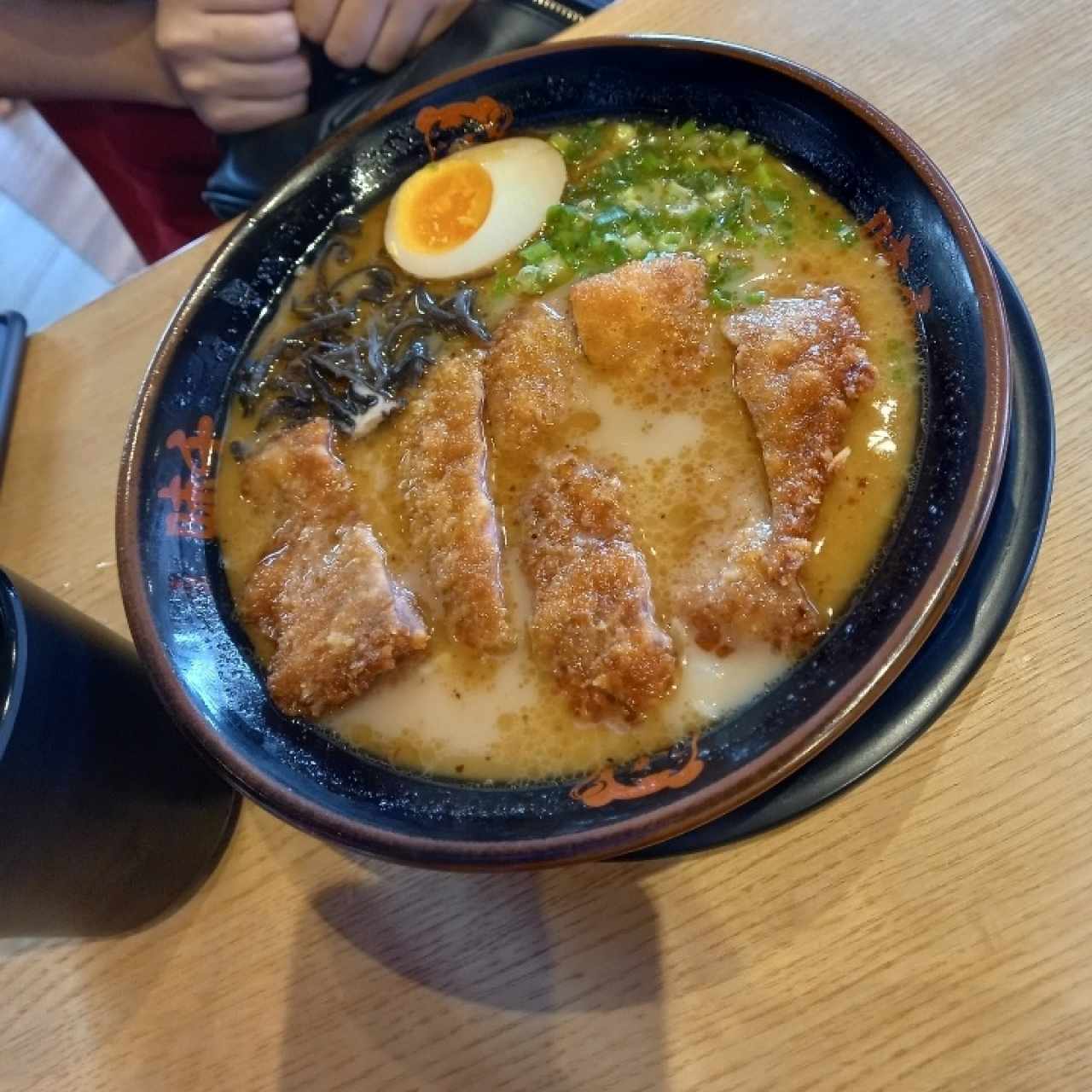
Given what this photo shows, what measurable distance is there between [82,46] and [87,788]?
6.57ft

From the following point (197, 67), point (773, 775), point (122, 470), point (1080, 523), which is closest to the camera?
point (773, 775)

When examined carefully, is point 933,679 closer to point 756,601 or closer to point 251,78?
point 756,601

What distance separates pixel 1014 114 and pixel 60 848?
1.96m

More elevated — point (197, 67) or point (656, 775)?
point (197, 67)

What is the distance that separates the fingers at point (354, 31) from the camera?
80.1 inches

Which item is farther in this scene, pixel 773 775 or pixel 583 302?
pixel 583 302

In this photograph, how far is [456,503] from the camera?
1.49 metres

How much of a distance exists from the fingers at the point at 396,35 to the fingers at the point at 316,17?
0.11 m

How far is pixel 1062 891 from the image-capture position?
112cm

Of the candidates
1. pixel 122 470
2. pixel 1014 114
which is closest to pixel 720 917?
pixel 122 470

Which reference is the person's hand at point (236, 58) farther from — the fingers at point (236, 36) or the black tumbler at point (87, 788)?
the black tumbler at point (87, 788)

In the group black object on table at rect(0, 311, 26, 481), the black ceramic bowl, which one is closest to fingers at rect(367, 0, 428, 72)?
the black ceramic bowl

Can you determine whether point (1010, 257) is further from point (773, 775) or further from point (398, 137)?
point (398, 137)

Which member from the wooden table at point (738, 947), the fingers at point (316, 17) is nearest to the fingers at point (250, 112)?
the fingers at point (316, 17)
